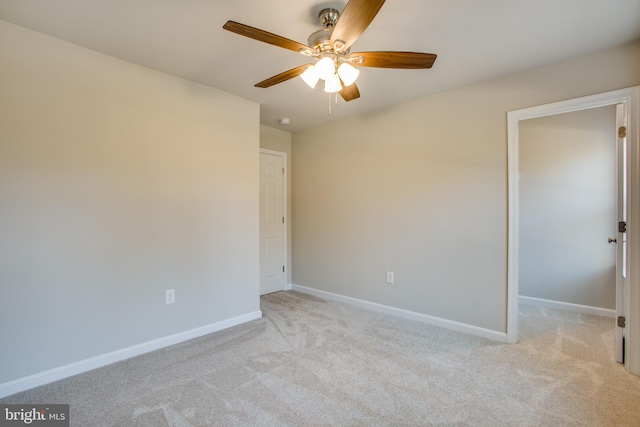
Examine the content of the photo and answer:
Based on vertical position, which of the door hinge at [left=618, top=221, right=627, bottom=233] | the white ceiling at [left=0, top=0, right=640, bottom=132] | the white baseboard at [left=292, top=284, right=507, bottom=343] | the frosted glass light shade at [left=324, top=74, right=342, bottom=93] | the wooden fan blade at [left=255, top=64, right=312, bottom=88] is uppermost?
the white ceiling at [left=0, top=0, right=640, bottom=132]

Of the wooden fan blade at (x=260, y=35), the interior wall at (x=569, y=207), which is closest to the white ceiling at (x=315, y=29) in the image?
the wooden fan blade at (x=260, y=35)

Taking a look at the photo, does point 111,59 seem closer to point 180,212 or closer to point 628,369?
point 180,212

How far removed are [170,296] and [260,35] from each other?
2.18 meters

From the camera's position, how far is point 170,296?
2.52 metres

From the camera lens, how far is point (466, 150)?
8.96 ft

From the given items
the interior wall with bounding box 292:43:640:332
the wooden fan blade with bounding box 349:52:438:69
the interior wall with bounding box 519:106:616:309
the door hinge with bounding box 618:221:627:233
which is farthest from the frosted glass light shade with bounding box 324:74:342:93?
the interior wall with bounding box 519:106:616:309

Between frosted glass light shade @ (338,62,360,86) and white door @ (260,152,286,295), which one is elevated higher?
frosted glass light shade @ (338,62,360,86)

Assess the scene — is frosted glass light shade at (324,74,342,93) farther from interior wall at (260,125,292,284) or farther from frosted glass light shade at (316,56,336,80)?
interior wall at (260,125,292,284)

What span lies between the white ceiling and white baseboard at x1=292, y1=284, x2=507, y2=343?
226 cm

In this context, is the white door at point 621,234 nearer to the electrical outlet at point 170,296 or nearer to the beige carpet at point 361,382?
the beige carpet at point 361,382

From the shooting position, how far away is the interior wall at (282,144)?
396 centimetres

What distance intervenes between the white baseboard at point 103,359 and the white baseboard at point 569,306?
348cm

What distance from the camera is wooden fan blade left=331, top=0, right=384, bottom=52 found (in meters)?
1.23

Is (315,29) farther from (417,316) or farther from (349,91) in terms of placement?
(417,316)
